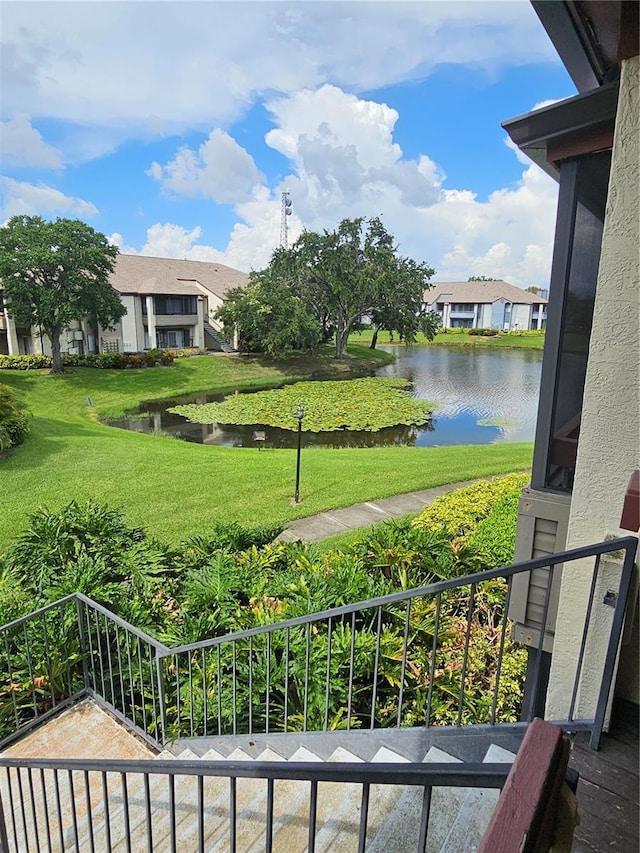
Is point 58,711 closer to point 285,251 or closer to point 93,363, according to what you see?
point 93,363

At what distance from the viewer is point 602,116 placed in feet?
8.88

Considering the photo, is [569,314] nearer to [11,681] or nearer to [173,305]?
[11,681]

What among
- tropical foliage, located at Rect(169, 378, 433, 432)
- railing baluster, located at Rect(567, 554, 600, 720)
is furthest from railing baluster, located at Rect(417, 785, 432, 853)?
tropical foliage, located at Rect(169, 378, 433, 432)

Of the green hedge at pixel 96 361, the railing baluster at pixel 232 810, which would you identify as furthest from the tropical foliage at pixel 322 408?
the railing baluster at pixel 232 810

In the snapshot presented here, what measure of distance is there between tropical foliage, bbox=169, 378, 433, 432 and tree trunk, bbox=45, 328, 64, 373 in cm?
735

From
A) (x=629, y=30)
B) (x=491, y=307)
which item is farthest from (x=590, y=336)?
(x=491, y=307)

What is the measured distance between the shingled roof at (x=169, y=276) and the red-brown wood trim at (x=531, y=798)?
1323 inches

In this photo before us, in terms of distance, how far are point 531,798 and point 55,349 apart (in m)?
27.0

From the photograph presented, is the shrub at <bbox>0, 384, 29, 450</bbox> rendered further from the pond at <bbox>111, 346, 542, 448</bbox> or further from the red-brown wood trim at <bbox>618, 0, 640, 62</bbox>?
the red-brown wood trim at <bbox>618, 0, 640, 62</bbox>

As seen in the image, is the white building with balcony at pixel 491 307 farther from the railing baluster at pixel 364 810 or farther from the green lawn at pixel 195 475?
the railing baluster at pixel 364 810

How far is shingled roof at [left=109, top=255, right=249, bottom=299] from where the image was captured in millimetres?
33188

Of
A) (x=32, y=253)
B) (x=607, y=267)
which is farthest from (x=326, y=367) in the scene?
(x=607, y=267)

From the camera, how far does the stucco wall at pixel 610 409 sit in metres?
2.18

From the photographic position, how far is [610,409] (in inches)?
91.7
